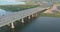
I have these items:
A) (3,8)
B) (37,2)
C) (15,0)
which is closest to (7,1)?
(15,0)

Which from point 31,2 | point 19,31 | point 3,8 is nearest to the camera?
point 19,31

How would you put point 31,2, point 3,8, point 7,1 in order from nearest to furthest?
point 3,8, point 7,1, point 31,2

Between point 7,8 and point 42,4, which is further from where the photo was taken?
point 42,4

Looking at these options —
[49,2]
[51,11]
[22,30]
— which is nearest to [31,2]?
[49,2]

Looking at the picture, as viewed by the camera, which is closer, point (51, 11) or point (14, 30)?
point (14, 30)

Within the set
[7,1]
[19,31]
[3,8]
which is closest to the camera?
[19,31]

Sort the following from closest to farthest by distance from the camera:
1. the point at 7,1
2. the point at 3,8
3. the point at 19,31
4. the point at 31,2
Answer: the point at 19,31 → the point at 3,8 → the point at 7,1 → the point at 31,2

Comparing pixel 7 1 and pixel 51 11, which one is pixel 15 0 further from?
pixel 51 11

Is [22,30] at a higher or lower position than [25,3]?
lower

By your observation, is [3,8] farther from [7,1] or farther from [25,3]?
[25,3]
